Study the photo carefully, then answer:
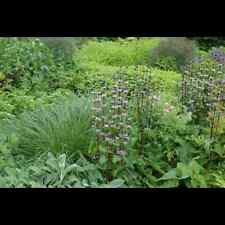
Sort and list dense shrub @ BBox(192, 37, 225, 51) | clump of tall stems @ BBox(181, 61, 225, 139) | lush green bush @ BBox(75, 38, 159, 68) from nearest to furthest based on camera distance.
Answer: clump of tall stems @ BBox(181, 61, 225, 139) → lush green bush @ BBox(75, 38, 159, 68) → dense shrub @ BBox(192, 37, 225, 51)

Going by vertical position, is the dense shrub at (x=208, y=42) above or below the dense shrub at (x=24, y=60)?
above

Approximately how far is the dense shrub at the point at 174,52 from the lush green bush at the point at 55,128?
0.72m

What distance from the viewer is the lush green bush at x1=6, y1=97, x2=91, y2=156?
342cm

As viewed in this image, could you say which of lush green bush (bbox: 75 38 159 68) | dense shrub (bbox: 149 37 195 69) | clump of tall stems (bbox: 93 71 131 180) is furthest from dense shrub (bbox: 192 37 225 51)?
clump of tall stems (bbox: 93 71 131 180)

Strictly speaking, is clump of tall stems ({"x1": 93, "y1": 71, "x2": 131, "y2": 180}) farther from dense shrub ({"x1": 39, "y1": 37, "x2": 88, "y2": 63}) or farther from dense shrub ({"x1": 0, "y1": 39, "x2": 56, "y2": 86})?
dense shrub ({"x1": 0, "y1": 39, "x2": 56, "y2": 86})

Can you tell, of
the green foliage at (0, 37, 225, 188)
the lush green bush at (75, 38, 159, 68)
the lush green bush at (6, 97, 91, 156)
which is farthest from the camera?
the lush green bush at (75, 38, 159, 68)

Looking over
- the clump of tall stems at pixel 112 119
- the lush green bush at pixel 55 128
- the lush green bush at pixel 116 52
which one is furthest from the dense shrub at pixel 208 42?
the lush green bush at pixel 55 128

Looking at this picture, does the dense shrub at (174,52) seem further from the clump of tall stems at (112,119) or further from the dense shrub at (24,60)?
the dense shrub at (24,60)

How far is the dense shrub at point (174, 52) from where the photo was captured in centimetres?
402

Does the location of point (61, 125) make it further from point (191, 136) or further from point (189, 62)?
point (189, 62)

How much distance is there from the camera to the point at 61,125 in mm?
3482

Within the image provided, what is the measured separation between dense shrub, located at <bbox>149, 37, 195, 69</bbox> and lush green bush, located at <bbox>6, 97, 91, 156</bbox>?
2.35 feet
